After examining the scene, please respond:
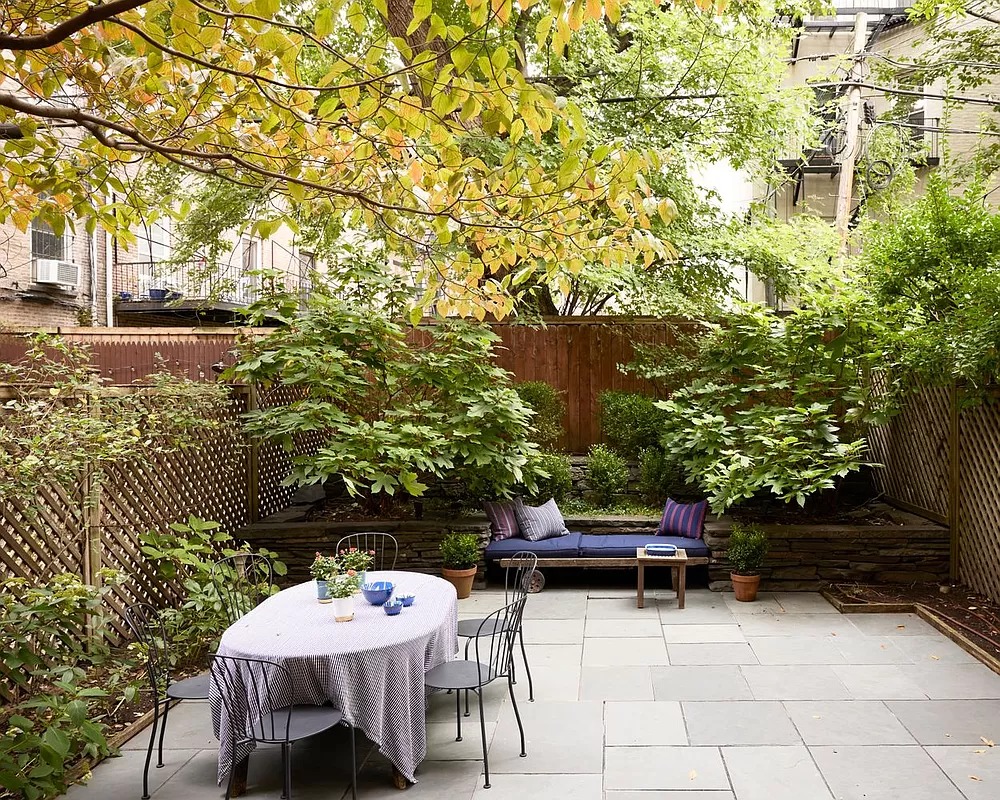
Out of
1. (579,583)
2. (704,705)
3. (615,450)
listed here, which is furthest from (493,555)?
(704,705)

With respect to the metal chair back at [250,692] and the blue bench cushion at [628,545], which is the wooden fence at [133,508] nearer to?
the metal chair back at [250,692]

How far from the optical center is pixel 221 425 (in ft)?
25.3

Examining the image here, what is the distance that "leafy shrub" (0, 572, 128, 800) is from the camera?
12.8 ft

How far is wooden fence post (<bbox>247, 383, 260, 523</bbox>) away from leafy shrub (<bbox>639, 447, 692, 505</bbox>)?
4.05 m

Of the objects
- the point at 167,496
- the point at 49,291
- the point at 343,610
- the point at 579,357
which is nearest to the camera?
the point at 343,610

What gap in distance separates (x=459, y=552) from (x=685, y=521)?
218 cm

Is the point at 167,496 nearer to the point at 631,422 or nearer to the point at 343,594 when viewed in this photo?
the point at 343,594

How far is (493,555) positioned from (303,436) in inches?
127

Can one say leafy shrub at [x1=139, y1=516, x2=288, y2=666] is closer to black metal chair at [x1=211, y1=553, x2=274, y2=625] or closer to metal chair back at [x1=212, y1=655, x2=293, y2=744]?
black metal chair at [x1=211, y1=553, x2=274, y2=625]

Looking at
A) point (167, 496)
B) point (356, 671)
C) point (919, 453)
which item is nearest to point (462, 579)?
point (167, 496)

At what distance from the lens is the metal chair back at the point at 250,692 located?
13.2 ft

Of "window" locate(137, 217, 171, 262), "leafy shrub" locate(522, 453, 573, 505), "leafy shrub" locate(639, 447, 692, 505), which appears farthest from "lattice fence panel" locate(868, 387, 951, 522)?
"window" locate(137, 217, 171, 262)

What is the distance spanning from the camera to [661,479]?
30.0ft

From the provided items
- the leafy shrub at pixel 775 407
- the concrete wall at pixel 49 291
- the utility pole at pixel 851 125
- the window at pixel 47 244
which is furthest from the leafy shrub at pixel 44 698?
the utility pole at pixel 851 125
